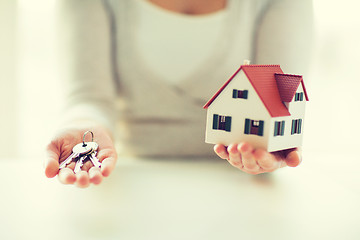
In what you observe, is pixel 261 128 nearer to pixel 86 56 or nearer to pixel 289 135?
pixel 289 135

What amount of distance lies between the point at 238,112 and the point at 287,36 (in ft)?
1.35

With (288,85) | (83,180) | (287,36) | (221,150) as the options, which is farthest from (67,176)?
(287,36)

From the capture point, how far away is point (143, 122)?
97cm

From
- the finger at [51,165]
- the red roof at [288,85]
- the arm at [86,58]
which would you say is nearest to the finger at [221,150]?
the red roof at [288,85]

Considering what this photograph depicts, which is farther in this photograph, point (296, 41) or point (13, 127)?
point (13, 127)

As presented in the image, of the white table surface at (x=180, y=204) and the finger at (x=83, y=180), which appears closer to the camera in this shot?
the finger at (x=83, y=180)

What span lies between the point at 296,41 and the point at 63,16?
0.52 meters

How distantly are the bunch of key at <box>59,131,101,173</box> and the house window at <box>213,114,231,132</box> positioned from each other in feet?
0.54

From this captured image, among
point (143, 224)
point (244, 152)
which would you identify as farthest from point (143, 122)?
point (244, 152)

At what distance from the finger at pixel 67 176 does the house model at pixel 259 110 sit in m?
0.18

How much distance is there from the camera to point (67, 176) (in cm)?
50

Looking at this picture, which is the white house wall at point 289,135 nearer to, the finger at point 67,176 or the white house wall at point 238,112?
the white house wall at point 238,112

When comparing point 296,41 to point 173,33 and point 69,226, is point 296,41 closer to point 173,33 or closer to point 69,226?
point 173,33

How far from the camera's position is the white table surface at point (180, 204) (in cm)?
62
